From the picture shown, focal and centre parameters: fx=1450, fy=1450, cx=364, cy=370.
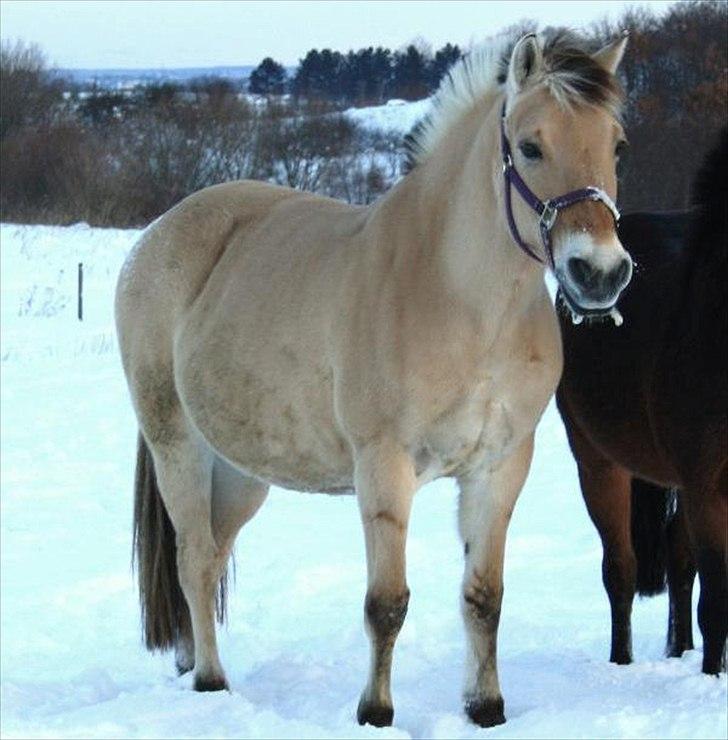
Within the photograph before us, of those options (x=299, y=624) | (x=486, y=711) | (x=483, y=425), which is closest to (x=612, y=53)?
(x=483, y=425)

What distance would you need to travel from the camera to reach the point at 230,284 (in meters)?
5.04

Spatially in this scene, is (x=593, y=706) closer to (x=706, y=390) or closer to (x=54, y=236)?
(x=706, y=390)

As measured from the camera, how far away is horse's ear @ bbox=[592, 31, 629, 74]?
13.1 feet

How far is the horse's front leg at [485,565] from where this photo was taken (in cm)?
431

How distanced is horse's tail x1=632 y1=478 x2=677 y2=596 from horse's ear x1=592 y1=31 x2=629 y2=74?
2.15 metres

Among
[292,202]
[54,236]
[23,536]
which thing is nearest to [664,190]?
[54,236]

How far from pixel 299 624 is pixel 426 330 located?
2.46 m

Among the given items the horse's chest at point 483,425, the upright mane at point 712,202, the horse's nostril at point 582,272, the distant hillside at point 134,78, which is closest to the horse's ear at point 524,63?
the horse's nostril at point 582,272

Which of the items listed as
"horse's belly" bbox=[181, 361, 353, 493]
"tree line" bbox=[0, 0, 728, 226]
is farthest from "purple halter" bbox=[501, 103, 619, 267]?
"tree line" bbox=[0, 0, 728, 226]

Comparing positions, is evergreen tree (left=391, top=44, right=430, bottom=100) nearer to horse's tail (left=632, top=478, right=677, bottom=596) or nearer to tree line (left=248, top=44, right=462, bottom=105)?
tree line (left=248, top=44, right=462, bottom=105)

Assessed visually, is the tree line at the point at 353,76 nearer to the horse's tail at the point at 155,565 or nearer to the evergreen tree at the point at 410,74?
the evergreen tree at the point at 410,74

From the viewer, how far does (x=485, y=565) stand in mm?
4391

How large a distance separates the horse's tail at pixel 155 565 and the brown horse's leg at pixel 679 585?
1808 millimetres

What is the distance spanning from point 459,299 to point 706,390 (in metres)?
0.91
